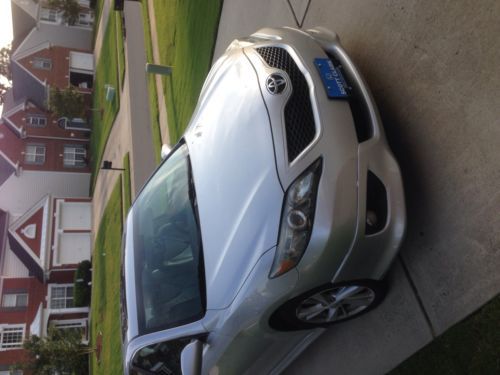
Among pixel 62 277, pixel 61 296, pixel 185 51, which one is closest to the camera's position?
pixel 185 51

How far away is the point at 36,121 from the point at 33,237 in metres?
10.5

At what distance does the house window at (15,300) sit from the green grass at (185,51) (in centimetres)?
1762

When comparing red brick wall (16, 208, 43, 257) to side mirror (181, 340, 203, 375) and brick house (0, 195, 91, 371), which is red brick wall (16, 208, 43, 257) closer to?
brick house (0, 195, 91, 371)

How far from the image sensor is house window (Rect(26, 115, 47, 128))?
29.9 meters

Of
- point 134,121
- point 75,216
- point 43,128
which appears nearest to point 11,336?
point 75,216

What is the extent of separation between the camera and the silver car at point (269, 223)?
2.93 m

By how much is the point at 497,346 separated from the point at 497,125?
1.46 meters

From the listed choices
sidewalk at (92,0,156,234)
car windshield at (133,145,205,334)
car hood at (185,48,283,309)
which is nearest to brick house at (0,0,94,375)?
sidewalk at (92,0,156,234)

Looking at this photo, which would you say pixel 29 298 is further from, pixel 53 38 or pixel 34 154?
pixel 53 38

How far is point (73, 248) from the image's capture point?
23.7 m

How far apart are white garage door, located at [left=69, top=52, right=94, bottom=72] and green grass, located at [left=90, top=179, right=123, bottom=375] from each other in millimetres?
15261

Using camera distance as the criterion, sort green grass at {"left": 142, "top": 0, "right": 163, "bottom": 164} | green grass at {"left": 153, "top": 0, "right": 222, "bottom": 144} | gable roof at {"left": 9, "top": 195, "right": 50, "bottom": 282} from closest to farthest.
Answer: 1. green grass at {"left": 153, "top": 0, "right": 222, "bottom": 144}
2. green grass at {"left": 142, "top": 0, "right": 163, "bottom": 164}
3. gable roof at {"left": 9, "top": 195, "right": 50, "bottom": 282}

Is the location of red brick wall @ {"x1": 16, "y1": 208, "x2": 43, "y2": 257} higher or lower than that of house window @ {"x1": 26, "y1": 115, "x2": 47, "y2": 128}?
lower

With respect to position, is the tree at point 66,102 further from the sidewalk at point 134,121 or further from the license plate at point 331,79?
the license plate at point 331,79
